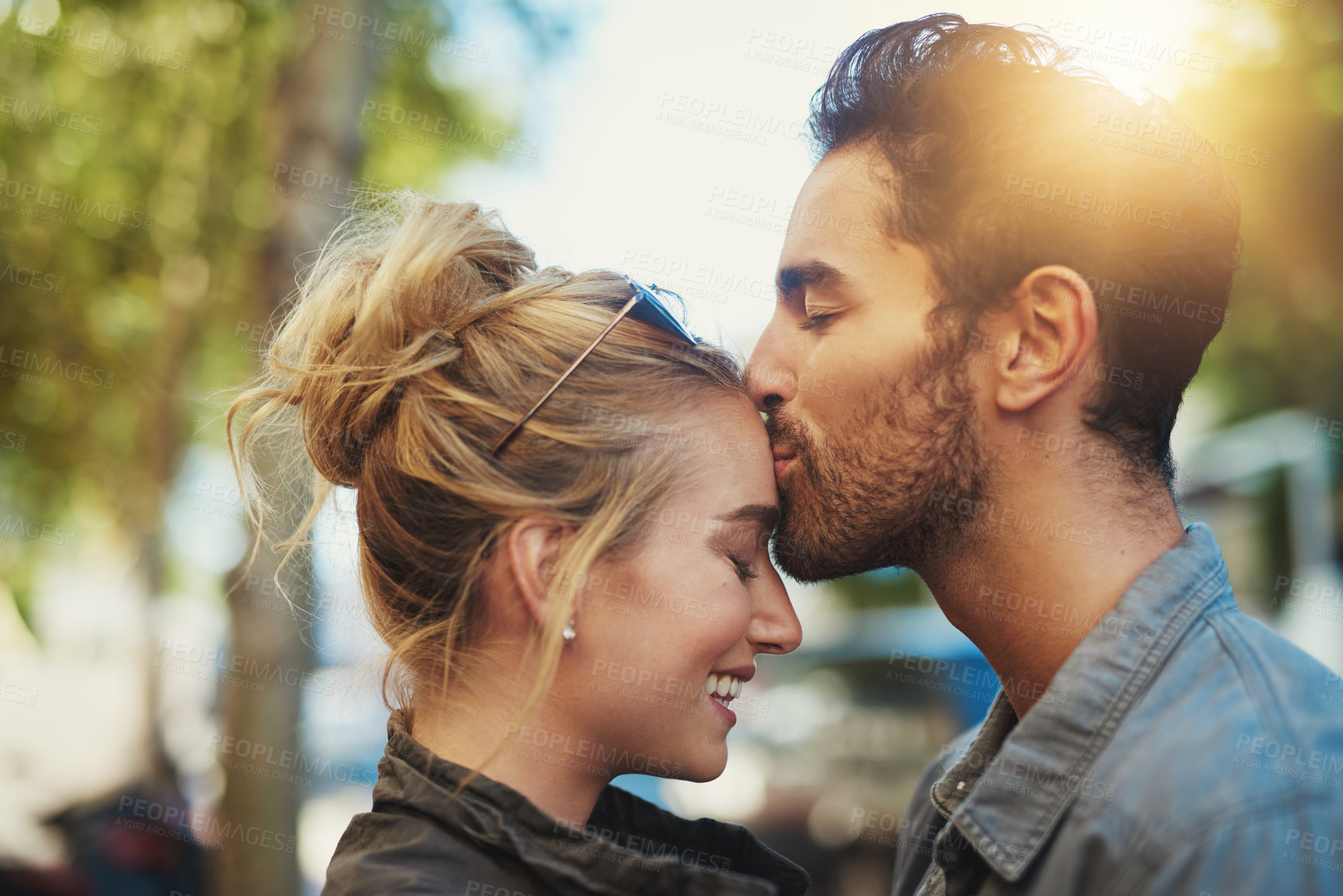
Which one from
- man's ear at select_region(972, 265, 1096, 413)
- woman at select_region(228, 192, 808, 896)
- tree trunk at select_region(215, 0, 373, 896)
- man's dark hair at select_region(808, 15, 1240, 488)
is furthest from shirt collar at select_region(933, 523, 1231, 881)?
tree trunk at select_region(215, 0, 373, 896)

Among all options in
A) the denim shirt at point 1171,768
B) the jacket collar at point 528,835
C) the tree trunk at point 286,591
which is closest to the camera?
the denim shirt at point 1171,768

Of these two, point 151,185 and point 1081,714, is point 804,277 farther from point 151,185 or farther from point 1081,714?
point 151,185

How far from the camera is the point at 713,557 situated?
2.31m

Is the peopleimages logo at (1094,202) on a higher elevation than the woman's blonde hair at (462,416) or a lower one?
higher

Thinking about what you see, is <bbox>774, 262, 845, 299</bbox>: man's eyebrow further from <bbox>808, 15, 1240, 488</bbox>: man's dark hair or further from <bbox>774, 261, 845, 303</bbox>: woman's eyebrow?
<bbox>808, 15, 1240, 488</bbox>: man's dark hair

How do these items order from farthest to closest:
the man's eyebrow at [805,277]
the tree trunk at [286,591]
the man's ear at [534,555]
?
the tree trunk at [286,591]
the man's eyebrow at [805,277]
the man's ear at [534,555]

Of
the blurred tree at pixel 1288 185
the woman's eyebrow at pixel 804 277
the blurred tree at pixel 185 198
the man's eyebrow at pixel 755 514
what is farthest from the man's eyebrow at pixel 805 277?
the blurred tree at pixel 1288 185

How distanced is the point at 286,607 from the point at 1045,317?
11.2 ft

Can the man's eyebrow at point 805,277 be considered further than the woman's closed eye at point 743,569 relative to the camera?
Yes

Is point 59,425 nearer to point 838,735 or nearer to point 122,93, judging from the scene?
point 122,93

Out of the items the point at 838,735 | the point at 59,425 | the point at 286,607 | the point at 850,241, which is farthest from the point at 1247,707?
the point at 59,425

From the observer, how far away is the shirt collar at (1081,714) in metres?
1.93

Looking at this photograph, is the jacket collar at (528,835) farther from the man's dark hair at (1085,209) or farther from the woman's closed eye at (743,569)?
the man's dark hair at (1085,209)

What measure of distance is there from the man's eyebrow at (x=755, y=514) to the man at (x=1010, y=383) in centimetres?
7
